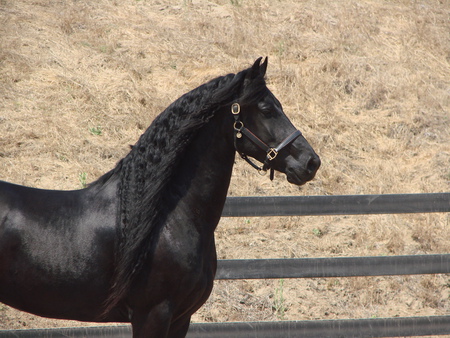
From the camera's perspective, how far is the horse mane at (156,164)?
346cm

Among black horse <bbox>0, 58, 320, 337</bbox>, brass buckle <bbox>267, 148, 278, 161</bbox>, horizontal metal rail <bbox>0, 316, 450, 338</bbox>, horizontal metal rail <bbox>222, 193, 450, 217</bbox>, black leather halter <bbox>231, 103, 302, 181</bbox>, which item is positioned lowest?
horizontal metal rail <bbox>0, 316, 450, 338</bbox>

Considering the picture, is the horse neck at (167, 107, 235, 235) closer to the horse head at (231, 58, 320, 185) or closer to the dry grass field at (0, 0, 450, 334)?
the horse head at (231, 58, 320, 185)

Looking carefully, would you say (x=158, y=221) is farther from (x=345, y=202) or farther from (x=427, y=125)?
(x=427, y=125)

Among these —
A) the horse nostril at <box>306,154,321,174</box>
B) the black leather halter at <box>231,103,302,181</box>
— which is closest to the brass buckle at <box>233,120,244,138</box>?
the black leather halter at <box>231,103,302,181</box>

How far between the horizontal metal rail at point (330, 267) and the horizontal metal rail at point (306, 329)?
430mm

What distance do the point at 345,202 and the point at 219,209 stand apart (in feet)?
6.15

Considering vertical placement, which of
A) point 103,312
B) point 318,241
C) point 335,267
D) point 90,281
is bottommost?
point 318,241

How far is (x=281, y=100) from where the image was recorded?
9.22 meters

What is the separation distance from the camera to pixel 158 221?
3533 mm

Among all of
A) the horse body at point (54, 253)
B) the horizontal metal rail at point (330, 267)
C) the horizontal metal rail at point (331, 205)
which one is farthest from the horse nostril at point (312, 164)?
the horizontal metal rail at point (330, 267)

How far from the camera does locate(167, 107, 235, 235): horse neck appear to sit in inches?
141

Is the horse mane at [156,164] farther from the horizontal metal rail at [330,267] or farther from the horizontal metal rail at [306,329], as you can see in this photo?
the horizontal metal rail at [330,267]

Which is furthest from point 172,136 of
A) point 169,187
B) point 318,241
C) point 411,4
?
point 411,4

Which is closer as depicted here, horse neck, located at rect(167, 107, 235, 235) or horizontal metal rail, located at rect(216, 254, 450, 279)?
horse neck, located at rect(167, 107, 235, 235)
